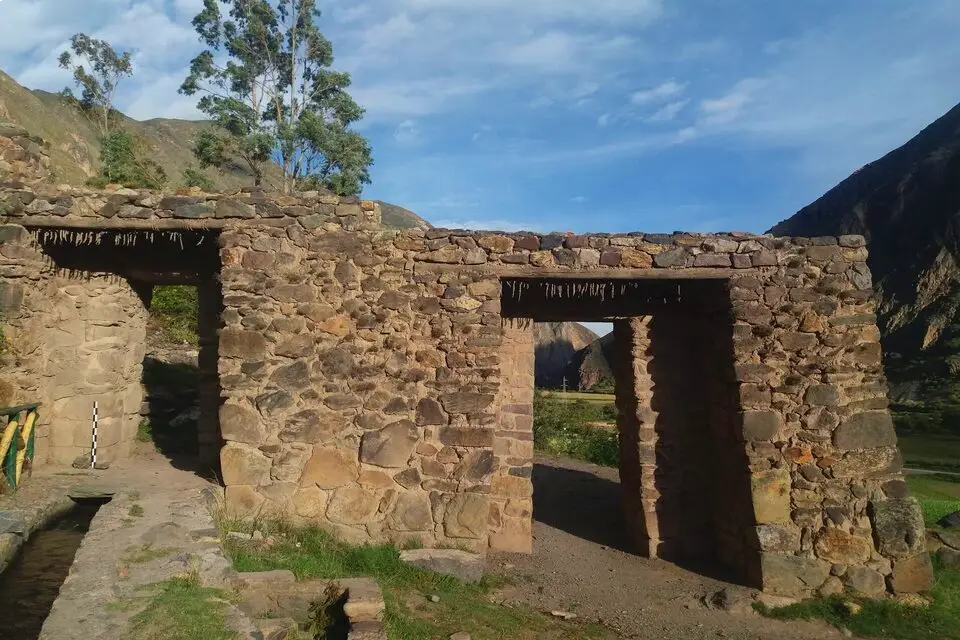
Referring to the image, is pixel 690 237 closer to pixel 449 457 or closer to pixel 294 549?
pixel 449 457

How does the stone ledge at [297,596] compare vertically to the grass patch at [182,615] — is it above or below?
below

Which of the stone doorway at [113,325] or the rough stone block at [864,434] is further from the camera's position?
the stone doorway at [113,325]

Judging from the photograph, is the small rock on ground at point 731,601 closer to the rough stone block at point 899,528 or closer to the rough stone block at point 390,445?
the rough stone block at point 899,528

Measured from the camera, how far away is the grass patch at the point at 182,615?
298 cm

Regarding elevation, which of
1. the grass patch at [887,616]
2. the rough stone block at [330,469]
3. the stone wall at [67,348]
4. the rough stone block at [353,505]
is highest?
the stone wall at [67,348]

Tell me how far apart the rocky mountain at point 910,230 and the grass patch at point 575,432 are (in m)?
10.5

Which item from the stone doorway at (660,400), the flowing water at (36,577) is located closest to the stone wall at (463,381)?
the stone doorway at (660,400)

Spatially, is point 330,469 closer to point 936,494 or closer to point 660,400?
point 660,400

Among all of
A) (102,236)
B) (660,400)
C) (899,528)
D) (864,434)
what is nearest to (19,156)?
(102,236)

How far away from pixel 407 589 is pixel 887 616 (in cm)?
440

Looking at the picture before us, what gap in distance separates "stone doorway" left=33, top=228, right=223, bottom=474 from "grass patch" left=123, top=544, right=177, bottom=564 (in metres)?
2.66

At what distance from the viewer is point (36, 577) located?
453 cm

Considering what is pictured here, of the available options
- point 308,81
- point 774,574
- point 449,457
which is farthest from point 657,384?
point 308,81

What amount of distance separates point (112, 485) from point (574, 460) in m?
8.59
